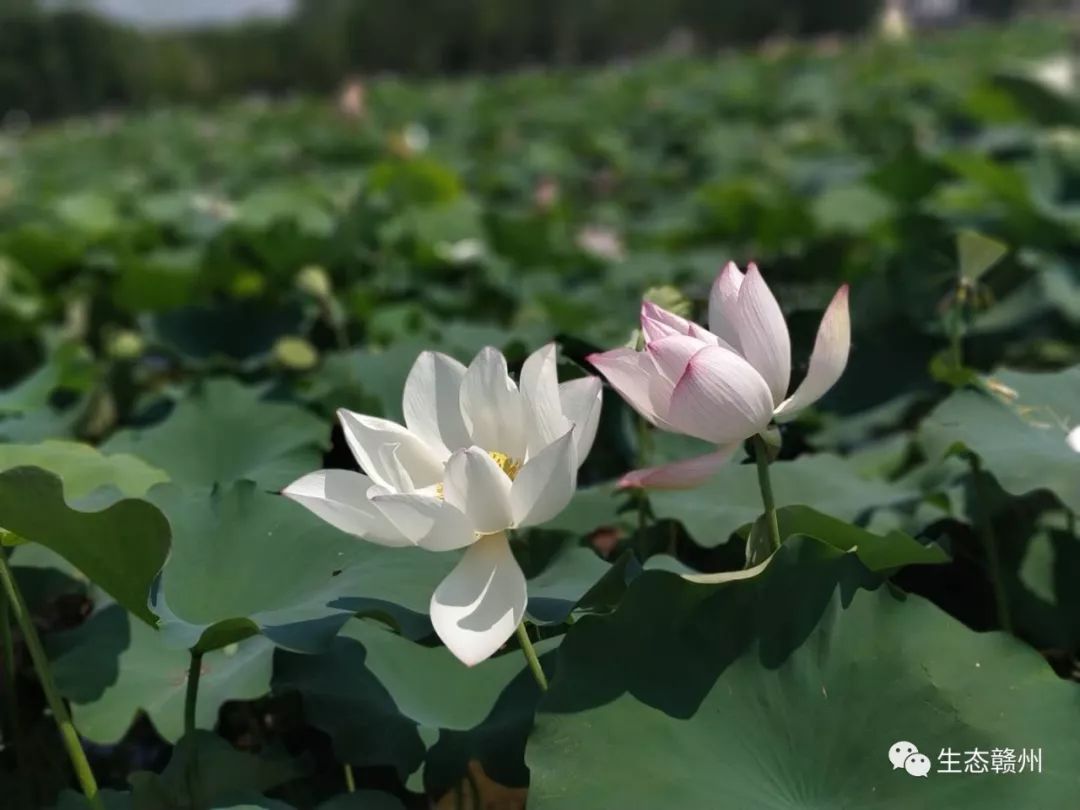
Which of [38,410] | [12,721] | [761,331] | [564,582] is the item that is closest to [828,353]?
[761,331]

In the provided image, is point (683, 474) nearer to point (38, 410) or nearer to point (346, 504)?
point (346, 504)

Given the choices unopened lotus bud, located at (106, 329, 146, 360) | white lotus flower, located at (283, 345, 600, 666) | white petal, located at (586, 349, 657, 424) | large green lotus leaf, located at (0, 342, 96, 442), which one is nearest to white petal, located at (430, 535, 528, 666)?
white lotus flower, located at (283, 345, 600, 666)

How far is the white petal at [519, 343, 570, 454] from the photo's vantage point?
2.27 ft

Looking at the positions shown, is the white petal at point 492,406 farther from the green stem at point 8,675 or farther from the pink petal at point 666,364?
the green stem at point 8,675

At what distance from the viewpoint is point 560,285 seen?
221 cm

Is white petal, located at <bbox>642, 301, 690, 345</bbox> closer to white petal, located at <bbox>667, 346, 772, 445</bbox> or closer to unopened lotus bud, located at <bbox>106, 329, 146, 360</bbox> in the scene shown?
white petal, located at <bbox>667, 346, 772, 445</bbox>

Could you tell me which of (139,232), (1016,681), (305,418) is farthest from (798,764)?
(139,232)

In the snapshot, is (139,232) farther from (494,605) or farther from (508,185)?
(494,605)

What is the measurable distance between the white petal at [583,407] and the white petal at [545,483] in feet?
0.09

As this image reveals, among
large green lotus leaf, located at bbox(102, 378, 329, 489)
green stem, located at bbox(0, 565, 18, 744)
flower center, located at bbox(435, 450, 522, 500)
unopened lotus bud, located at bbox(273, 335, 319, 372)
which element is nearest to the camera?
flower center, located at bbox(435, 450, 522, 500)

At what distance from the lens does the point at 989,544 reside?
956mm

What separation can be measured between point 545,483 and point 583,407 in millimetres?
64

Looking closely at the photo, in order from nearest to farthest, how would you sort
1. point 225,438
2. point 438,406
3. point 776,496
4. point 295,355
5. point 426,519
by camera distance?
point 426,519
point 438,406
point 776,496
point 225,438
point 295,355

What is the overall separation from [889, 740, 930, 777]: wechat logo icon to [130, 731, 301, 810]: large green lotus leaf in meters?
0.36
